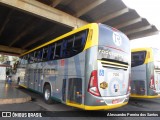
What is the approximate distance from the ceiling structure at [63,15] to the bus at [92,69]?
328cm

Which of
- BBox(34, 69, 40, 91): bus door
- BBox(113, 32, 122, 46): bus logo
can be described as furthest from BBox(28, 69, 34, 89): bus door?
BBox(113, 32, 122, 46): bus logo

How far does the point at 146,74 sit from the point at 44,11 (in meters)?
6.96

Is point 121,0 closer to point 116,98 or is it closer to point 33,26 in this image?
point 116,98

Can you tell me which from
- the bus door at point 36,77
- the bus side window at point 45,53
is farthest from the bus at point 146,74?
the bus door at point 36,77

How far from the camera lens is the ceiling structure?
9656mm

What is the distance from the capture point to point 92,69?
5.47m

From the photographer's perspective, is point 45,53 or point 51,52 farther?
point 45,53

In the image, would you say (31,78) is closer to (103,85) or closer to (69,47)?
(69,47)

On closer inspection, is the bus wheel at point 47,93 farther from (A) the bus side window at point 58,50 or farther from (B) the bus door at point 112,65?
(B) the bus door at point 112,65

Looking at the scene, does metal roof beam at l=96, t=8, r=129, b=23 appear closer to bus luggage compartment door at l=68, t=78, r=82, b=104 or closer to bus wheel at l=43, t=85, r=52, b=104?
bus wheel at l=43, t=85, r=52, b=104

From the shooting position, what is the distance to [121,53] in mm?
6484

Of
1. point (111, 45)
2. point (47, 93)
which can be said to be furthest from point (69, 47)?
point (47, 93)

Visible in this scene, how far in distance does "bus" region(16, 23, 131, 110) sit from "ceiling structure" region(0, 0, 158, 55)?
3280 millimetres

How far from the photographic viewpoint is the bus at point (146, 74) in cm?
920
